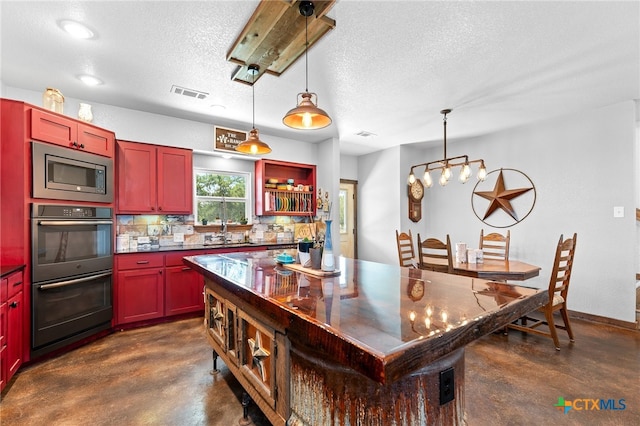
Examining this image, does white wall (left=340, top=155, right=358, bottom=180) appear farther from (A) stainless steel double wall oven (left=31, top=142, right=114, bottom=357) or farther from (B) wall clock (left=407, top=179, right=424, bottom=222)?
(A) stainless steel double wall oven (left=31, top=142, right=114, bottom=357)

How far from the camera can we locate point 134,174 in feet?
12.1

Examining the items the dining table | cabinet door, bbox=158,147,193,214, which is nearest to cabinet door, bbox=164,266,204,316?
→ cabinet door, bbox=158,147,193,214

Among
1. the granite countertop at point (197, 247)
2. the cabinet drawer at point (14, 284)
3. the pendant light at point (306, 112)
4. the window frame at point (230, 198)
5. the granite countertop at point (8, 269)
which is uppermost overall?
the pendant light at point (306, 112)

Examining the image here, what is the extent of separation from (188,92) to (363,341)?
3378 mm

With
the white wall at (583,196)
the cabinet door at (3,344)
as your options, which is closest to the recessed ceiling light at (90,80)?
the cabinet door at (3,344)

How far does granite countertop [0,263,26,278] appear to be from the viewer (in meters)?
2.15

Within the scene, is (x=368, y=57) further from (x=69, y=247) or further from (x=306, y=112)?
(x=69, y=247)

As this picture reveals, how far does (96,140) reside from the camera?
3227 mm

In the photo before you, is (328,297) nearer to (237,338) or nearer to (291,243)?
(237,338)

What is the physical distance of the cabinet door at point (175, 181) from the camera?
3.88 metres

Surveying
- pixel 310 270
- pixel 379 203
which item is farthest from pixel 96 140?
pixel 379 203

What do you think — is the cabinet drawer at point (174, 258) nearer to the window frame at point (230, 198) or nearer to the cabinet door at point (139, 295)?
the cabinet door at point (139, 295)

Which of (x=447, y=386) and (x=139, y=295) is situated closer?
(x=447, y=386)

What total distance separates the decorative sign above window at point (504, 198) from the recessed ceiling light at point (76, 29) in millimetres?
5330
